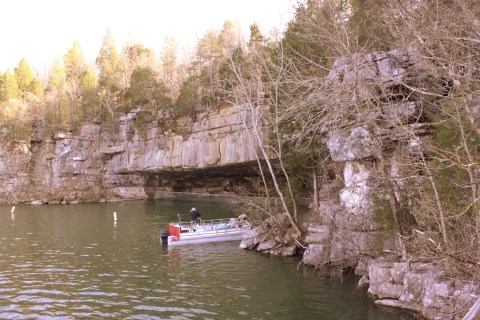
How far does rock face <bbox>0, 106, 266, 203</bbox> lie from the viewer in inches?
2061

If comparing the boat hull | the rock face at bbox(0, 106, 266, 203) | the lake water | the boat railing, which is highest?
the rock face at bbox(0, 106, 266, 203)

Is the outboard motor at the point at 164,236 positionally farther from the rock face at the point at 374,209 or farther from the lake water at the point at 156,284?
the rock face at the point at 374,209

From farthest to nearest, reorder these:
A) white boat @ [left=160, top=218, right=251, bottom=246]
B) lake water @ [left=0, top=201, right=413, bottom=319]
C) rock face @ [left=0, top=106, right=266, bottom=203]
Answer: rock face @ [left=0, top=106, right=266, bottom=203], white boat @ [left=160, top=218, right=251, bottom=246], lake water @ [left=0, top=201, right=413, bottom=319]

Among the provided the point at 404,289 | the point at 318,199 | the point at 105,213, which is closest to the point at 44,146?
the point at 105,213

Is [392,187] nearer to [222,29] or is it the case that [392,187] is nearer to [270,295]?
[270,295]

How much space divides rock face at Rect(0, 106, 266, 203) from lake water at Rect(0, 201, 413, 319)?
975 inches

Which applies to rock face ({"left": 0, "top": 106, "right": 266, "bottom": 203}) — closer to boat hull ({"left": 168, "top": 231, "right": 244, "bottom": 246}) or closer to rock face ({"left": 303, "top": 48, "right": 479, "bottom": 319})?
boat hull ({"left": 168, "top": 231, "right": 244, "bottom": 246})

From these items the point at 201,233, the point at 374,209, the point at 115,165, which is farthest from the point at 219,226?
the point at 115,165

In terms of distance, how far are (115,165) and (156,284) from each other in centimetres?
4569

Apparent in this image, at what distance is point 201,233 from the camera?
26.3 metres

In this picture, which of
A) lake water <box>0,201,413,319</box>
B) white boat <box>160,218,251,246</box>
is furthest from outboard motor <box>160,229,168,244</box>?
lake water <box>0,201,413,319</box>

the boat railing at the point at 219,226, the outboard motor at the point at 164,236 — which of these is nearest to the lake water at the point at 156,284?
the outboard motor at the point at 164,236

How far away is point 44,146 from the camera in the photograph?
62.9 meters

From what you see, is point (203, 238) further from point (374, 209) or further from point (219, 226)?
point (374, 209)
